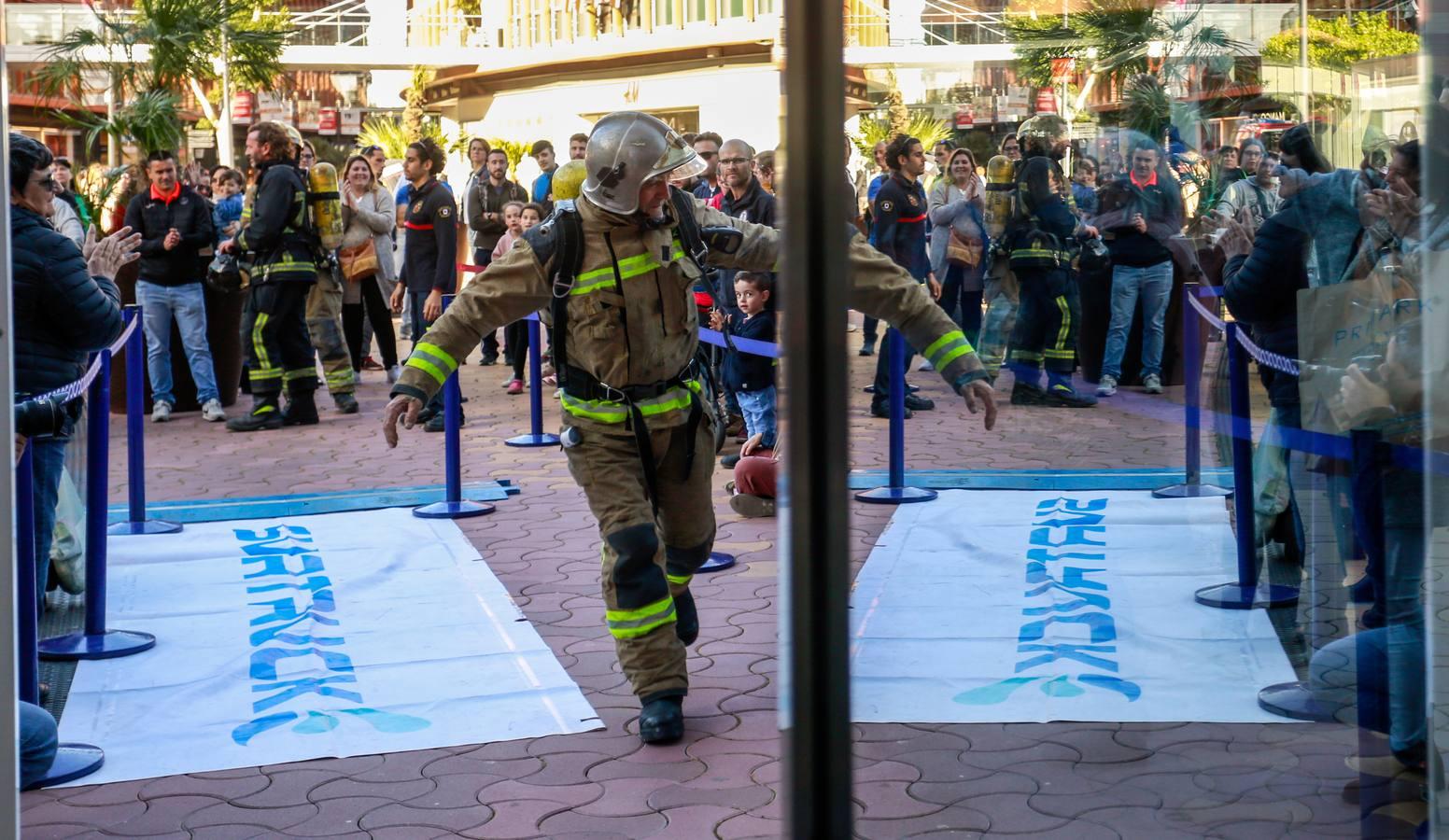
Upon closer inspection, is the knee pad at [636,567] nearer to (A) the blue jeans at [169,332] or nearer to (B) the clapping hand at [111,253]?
(B) the clapping hand at [111,253]

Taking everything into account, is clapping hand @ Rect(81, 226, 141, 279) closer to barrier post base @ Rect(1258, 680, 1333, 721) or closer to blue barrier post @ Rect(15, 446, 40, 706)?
blue barrier post @ Rect(15, 446, 40, 706)

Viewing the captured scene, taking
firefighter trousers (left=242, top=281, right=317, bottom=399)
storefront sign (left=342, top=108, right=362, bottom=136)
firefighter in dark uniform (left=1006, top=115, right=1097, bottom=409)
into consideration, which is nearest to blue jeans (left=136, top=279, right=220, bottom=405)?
firefighter trousers (left=242, top=281, right=317, bottom=399)

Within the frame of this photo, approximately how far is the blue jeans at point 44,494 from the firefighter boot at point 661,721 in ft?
5.93

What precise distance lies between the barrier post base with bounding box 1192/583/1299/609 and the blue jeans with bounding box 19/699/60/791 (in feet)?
11.7

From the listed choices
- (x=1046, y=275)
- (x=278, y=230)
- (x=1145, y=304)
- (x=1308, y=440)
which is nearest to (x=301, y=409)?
(x=278, y=230)

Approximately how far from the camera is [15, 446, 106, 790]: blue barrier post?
13.0ft

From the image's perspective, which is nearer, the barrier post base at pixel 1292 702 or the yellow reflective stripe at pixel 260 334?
the barrier post base at pixel 1292 702

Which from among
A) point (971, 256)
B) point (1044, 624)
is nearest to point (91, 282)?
point (1044, 624)

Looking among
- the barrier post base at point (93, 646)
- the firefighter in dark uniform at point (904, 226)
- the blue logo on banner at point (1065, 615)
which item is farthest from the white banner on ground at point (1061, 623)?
the barrier post base at point (93, 646)

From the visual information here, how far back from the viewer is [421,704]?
4.63 m

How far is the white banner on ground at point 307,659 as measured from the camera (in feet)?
14.3

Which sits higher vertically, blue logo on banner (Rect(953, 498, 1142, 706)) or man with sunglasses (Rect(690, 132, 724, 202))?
man with sunglasses (Rect(690, 132, 724, 202))

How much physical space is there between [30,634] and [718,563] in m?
2.86

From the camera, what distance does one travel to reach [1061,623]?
525 cm
